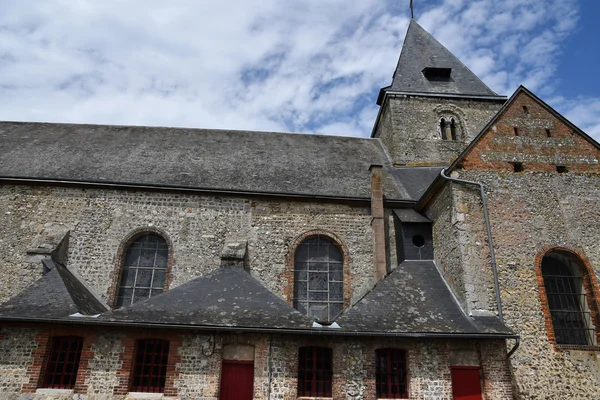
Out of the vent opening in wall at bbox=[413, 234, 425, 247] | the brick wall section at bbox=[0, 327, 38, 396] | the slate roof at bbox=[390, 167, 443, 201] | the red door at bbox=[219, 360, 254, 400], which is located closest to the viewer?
the brick wall section at bbox=[0, 327, 38, 396]

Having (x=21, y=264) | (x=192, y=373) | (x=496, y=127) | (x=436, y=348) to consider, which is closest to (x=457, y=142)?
(x=496, y=127)

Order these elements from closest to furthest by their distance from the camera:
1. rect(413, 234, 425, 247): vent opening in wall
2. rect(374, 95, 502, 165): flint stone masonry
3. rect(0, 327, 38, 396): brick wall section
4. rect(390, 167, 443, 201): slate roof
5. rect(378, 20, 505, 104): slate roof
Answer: rect(0, 327, 38, 396): brick wall section → rect(413, 234, 425, 247): vent opening in wall → rect(390, 167, 443, 201): slate roof → rect(374, 95, 502, 165): flint stone masonry → rect(378, 20, 505, 104): slate roof

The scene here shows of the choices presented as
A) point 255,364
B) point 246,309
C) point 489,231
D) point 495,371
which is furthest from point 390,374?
point 489,231

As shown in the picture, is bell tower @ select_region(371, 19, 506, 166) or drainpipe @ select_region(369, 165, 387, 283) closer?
drainpipe @ select_region(369, 165, 387, 283)

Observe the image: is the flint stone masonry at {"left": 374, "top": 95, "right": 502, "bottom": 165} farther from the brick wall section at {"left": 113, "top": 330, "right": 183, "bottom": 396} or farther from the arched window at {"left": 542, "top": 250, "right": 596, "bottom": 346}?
the brick wall section at {"left": 113, "top": 330, "right": 183, "bottom": 396}

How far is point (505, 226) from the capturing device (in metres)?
10.1

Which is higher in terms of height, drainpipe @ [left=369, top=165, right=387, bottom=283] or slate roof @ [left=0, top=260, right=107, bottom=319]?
drainpipe @ [left=369, top=165, right=387, bottom=283]

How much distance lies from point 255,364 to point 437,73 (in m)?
14.3

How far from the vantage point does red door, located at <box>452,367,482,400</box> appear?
867 centimetres

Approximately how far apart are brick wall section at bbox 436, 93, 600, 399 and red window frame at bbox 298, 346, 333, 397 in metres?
3.56

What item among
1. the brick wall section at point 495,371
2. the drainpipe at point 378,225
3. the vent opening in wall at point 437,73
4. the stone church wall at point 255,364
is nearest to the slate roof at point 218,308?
the stone church wall at point 255,364

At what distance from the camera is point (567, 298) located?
988 centimetres

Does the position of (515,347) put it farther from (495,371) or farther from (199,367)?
(199,367)

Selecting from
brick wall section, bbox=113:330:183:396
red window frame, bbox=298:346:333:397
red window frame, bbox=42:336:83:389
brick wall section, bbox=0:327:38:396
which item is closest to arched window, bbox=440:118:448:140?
red window frame, bbox=298:346:333:397
